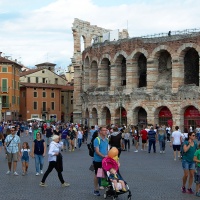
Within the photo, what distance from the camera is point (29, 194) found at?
12438mm

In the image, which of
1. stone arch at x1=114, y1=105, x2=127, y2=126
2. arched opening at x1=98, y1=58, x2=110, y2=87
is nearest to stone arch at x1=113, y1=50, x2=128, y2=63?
arched opening at x1=98, y1=58, x2=110, y2=87

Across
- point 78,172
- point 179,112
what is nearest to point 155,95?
point 179,112

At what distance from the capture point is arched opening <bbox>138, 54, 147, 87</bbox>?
50.2 m

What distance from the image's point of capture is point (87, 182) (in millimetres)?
14703

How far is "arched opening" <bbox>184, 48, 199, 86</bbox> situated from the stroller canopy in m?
35.8

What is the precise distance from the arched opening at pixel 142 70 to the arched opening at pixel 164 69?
290 centimetres

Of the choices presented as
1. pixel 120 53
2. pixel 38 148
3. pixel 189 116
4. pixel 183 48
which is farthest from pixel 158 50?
pixel 38 148

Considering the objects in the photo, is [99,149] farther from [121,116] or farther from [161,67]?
[121,116]

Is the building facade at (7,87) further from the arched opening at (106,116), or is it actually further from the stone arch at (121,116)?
the stone arch at (121,116)

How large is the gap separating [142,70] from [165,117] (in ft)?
24.5

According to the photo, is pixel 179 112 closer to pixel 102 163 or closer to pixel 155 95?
pixel 155 95

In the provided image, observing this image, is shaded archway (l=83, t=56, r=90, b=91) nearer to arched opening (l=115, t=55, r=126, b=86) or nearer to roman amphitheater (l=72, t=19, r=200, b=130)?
roman amphitheater (l=72, t=19, r=200, b=130)

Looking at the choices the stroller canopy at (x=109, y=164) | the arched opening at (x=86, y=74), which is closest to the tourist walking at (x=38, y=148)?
the stroller canopy at (x=109, y=164)

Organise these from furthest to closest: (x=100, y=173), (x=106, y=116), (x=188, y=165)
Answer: (x=106, y=116) < (x=188, y=165) < (x=100, y=173)
